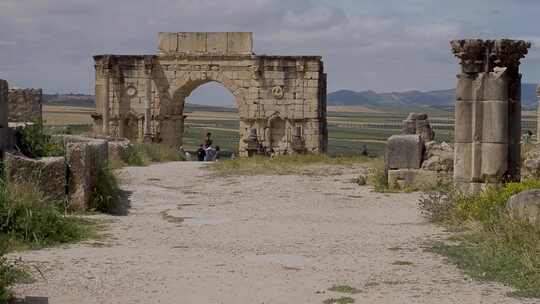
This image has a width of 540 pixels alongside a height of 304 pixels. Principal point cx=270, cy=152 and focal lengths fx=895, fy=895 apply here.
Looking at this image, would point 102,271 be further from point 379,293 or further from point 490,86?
point 490,86

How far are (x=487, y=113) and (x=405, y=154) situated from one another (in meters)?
4.27

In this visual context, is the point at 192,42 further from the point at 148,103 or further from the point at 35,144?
the point at 35,144

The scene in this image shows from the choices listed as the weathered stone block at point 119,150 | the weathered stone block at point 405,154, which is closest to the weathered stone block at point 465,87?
the weathered stone block at point 405,154

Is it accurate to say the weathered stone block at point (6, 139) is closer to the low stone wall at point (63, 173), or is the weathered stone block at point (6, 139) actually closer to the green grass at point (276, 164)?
the low stone wall at point (63, 173)

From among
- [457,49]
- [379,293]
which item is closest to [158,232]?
[379,293]

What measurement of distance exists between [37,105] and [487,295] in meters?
11.3

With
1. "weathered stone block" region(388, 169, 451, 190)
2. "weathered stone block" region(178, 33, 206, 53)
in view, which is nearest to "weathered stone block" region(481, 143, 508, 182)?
"weathered stone block" region(388, 169, 451, 190)

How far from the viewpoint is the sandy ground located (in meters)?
6.95

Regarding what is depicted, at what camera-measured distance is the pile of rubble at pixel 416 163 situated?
15.7 meters

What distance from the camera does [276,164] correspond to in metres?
21.7

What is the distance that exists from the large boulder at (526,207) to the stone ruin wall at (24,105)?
32.0ft

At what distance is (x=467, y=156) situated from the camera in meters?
12.2

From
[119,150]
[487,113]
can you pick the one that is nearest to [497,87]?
[487,113]

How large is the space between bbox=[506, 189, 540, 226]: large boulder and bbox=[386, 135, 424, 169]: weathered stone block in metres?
6.76
